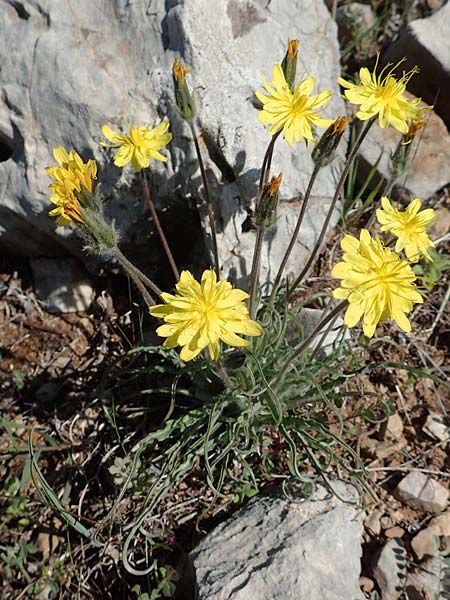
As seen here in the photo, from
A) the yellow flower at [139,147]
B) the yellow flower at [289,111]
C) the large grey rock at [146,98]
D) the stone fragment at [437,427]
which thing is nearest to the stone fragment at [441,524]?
A: the stone fragment at [437,427]

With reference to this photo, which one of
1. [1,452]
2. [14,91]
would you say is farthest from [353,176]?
[1,452]

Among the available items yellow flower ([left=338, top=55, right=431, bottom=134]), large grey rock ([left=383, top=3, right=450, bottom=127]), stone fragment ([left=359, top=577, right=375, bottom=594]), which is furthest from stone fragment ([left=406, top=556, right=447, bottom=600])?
large grey rock ([left=383, top=3, right=450, bottom=127])

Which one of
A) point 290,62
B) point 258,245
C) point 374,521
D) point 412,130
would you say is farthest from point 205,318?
point 374,521

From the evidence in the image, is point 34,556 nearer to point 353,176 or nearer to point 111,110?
point 111,110

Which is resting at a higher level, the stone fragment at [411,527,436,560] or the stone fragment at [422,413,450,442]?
the stone fragment at [422,413,450,442]

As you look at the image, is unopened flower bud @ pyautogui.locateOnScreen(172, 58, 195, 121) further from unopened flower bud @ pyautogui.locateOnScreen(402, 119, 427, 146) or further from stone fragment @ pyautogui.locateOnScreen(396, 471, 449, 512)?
stone fragment @ pyautogui.locateOnScreen(396, 471, 449, 512)

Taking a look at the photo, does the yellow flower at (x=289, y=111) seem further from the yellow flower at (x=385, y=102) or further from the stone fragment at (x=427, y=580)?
the stone fragment at (x=427, y=580)
